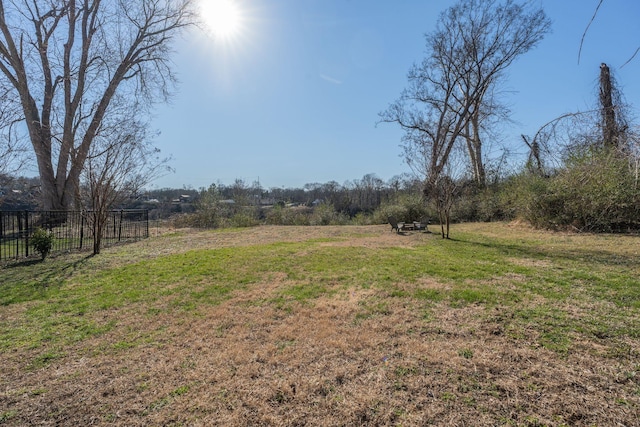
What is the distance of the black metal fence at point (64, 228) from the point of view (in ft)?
Answer: 25.1

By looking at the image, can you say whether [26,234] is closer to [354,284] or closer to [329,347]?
[354,284]

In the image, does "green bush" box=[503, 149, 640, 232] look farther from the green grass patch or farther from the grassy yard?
the grassy yard

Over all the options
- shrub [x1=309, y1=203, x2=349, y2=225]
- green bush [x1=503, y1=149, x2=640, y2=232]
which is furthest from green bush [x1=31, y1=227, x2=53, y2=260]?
green bush [x1=503, y1=149, x2=640, y2=232]

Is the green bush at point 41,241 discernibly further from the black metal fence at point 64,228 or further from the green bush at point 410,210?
the green bush at point 410,210

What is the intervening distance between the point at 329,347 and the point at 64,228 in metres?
11.1

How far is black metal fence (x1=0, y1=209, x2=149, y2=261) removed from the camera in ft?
25.1

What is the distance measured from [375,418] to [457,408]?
21.5 inches

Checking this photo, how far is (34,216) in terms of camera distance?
350 inches

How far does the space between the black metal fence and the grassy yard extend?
3.13 meters

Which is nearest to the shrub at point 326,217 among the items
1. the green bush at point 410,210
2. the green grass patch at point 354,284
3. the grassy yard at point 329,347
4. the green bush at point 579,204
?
the green bush at point 410,210

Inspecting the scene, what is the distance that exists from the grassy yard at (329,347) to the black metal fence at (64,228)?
10.3 feet

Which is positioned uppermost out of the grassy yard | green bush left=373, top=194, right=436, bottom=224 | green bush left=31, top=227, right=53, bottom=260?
green bush left=373, top=194, right=436, bottom=224

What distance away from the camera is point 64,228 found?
→ 9.55 meters

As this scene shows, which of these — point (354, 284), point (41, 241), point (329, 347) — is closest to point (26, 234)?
point (41, 241)
